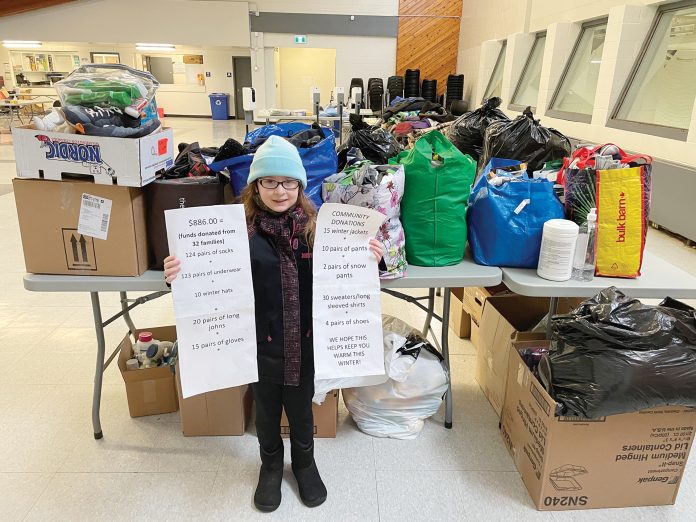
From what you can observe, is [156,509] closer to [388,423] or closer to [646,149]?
[388,423]

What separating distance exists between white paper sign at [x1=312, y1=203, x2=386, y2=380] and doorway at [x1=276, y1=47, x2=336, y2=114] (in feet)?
42.6

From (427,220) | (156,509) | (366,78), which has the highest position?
(366,78)

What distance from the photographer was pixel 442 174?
173 centimetres

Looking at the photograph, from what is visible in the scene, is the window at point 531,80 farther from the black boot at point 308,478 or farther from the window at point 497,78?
the black boot at point 308,478

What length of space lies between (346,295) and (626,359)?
0.85m

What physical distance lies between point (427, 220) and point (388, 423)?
87cm

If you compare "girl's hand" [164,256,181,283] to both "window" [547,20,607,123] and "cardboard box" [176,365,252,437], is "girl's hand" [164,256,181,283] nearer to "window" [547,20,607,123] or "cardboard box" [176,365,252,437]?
"cardboard box" [176,365,252,437]

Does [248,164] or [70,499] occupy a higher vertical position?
[248,164]

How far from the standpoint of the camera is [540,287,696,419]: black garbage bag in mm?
1430

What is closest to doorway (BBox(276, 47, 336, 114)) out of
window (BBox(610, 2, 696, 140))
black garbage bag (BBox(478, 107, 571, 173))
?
window (BBox(610, 2, 696, 140))

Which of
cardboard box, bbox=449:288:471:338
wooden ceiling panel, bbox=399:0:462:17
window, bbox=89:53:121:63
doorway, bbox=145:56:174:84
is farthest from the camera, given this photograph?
doorway, bbox=145:56:174:84

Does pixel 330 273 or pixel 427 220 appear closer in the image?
pixel 330 273

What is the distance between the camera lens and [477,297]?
8.70ft

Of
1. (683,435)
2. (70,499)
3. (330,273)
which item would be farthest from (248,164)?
(683,435)
